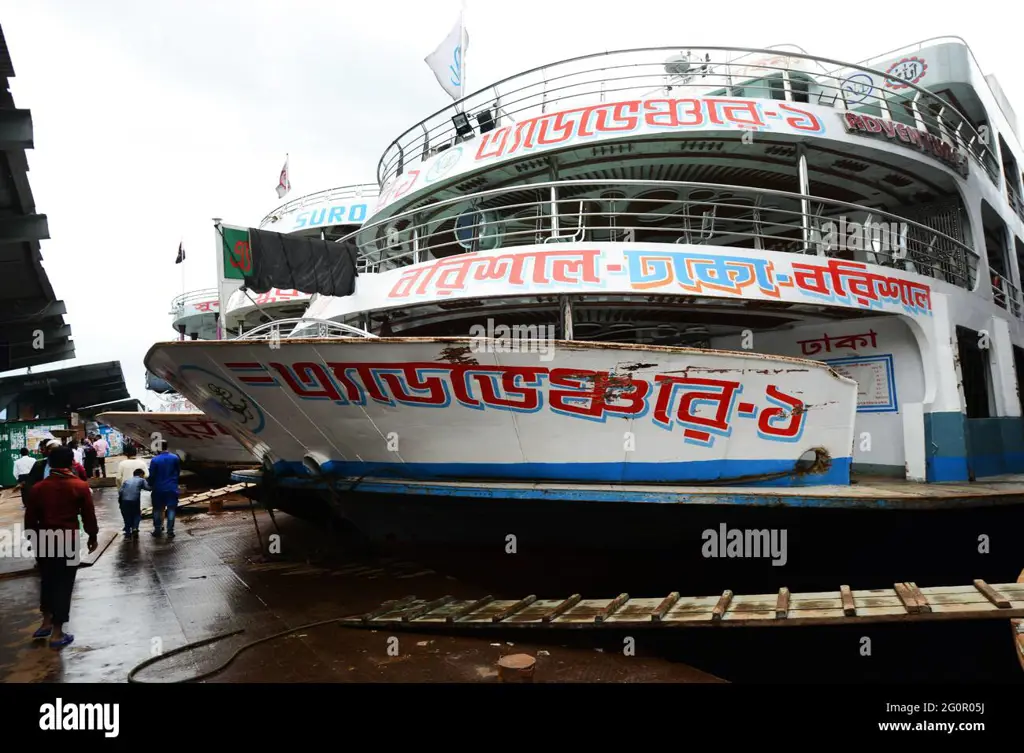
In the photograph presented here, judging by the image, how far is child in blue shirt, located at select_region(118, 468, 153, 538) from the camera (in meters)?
8.80

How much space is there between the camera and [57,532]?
4.61 m

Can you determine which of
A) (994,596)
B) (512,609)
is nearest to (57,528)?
(512,609)

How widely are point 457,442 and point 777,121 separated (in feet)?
18.6

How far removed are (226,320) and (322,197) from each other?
7.08 m

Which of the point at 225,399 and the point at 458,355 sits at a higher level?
the point at 458,355

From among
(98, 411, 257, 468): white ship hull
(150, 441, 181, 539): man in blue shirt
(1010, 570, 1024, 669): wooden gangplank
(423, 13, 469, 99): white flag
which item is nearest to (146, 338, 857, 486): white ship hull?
(1010, 570, 1024, 669): wooden gangplank

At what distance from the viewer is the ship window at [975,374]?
855 centimetres

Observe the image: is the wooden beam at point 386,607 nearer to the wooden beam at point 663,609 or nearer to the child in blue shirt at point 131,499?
the wooden beam at point 663,609

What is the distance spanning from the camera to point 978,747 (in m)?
2.54

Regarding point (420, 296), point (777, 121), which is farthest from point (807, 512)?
point (777, 121)

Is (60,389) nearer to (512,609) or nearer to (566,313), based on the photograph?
(566,313)

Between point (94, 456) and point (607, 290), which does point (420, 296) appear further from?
point (94, 456)

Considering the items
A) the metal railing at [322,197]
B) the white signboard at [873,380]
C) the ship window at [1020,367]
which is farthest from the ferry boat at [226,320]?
the ship window at [1020,367]

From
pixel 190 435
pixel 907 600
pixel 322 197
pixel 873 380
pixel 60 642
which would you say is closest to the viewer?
pixel 907 600
